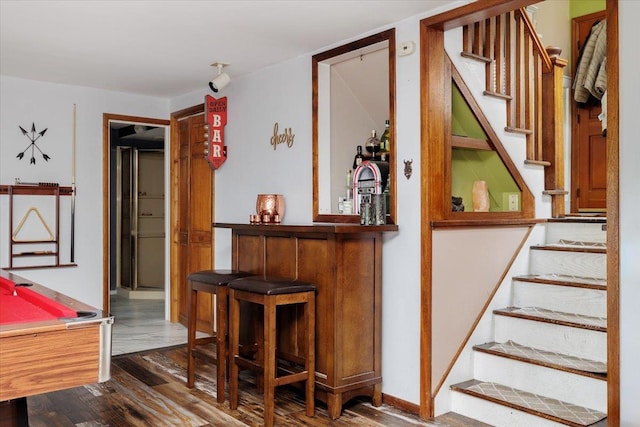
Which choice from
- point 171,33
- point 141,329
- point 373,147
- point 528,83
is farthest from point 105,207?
point 528,83

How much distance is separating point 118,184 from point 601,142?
6590 mm

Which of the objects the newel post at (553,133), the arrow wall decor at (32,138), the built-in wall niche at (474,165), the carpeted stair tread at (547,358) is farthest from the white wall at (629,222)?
the arrow wall decor at (32,138)

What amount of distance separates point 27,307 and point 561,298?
121 inches

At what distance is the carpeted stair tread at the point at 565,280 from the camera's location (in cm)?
355

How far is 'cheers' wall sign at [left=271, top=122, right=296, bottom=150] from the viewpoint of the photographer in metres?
4.56

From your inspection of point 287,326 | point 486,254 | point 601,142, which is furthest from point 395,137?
point 601,142

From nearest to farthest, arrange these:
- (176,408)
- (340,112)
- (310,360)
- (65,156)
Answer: (310,360), (176,408), (340,112), (65,156)

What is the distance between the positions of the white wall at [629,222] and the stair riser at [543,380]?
59 cm

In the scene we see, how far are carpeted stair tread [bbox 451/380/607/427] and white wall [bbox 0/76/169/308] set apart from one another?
3845 mm

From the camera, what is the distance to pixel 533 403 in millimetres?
3203

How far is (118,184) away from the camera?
8.69 m

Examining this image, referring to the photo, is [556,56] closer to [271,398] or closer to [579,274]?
[579,274]

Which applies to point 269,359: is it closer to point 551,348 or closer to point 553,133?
point 551,348

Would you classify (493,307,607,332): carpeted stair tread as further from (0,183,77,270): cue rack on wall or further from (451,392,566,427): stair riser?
(0,183,77,270): cue rack on wall
